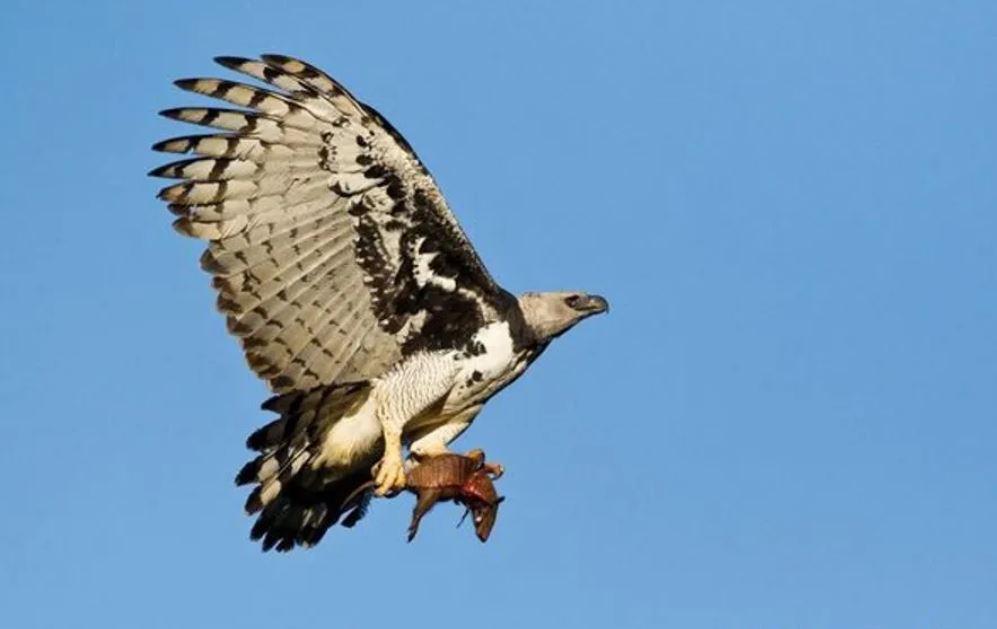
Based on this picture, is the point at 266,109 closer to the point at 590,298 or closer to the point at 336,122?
the point at 336,122

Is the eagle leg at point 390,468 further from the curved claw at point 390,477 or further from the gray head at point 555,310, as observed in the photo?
the gray head at point 555,310

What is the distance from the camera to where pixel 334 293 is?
20.9m

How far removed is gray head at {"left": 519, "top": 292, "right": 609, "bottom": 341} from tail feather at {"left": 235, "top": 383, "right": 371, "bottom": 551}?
112 cm

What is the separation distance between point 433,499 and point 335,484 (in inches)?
46.1

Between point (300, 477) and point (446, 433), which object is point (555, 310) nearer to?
point (446, 433)

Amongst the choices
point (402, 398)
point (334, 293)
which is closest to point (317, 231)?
point (334, 293)

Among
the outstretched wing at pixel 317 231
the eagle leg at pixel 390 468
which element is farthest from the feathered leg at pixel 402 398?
the outstretched wing at pixel 317 231

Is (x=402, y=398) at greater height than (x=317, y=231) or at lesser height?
lesser

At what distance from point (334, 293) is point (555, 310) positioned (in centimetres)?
139

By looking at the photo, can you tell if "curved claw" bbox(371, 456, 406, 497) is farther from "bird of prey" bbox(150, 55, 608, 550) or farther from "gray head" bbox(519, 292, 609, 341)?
"gray head" bbox(519, 292, 609, 341)

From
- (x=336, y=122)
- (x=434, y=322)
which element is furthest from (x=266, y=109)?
(x=434, y=322)

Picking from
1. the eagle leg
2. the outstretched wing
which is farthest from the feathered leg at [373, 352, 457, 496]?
the outstretched wing

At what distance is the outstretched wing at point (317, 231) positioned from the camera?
20344 millimetres

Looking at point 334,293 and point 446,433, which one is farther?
point 446,433
